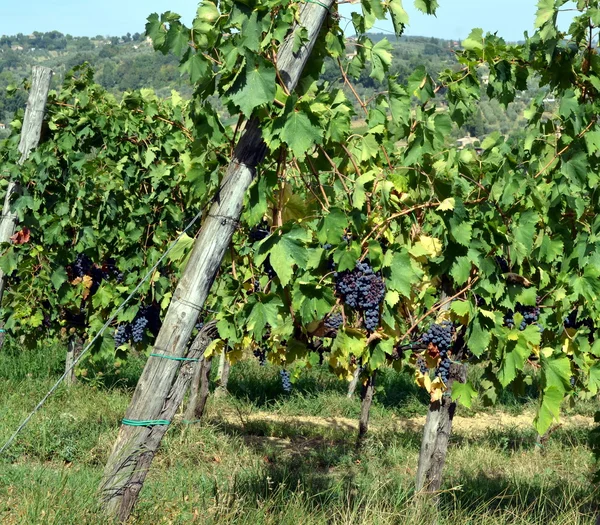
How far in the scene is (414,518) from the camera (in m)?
4.18

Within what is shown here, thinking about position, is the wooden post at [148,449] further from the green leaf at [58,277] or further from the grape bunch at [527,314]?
the green leaf at [58,277]

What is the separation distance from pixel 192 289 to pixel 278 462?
388cm

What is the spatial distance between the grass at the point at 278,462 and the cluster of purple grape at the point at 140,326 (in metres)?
0.68

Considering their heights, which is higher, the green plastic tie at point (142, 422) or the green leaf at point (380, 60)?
the green leaf at point (380, 60)

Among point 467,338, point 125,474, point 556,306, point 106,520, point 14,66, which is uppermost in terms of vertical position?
point 14,66

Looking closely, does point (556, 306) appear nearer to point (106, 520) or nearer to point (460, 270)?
point (460, 270)

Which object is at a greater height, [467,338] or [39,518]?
[467,338]

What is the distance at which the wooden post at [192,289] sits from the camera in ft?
10.5

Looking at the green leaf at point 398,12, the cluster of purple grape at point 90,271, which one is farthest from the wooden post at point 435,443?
the cluster of purple grape at point 90,271

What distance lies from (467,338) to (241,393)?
6181 millimetres

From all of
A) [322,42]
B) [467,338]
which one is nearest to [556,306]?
[467,338]

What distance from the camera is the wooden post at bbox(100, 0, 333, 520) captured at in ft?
10.5

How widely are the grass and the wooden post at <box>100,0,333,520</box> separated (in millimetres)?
184

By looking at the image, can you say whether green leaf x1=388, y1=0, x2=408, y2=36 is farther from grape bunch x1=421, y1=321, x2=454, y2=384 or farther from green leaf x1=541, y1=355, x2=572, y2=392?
green leaf x1=541, y1=355, x2=572, y2=392
